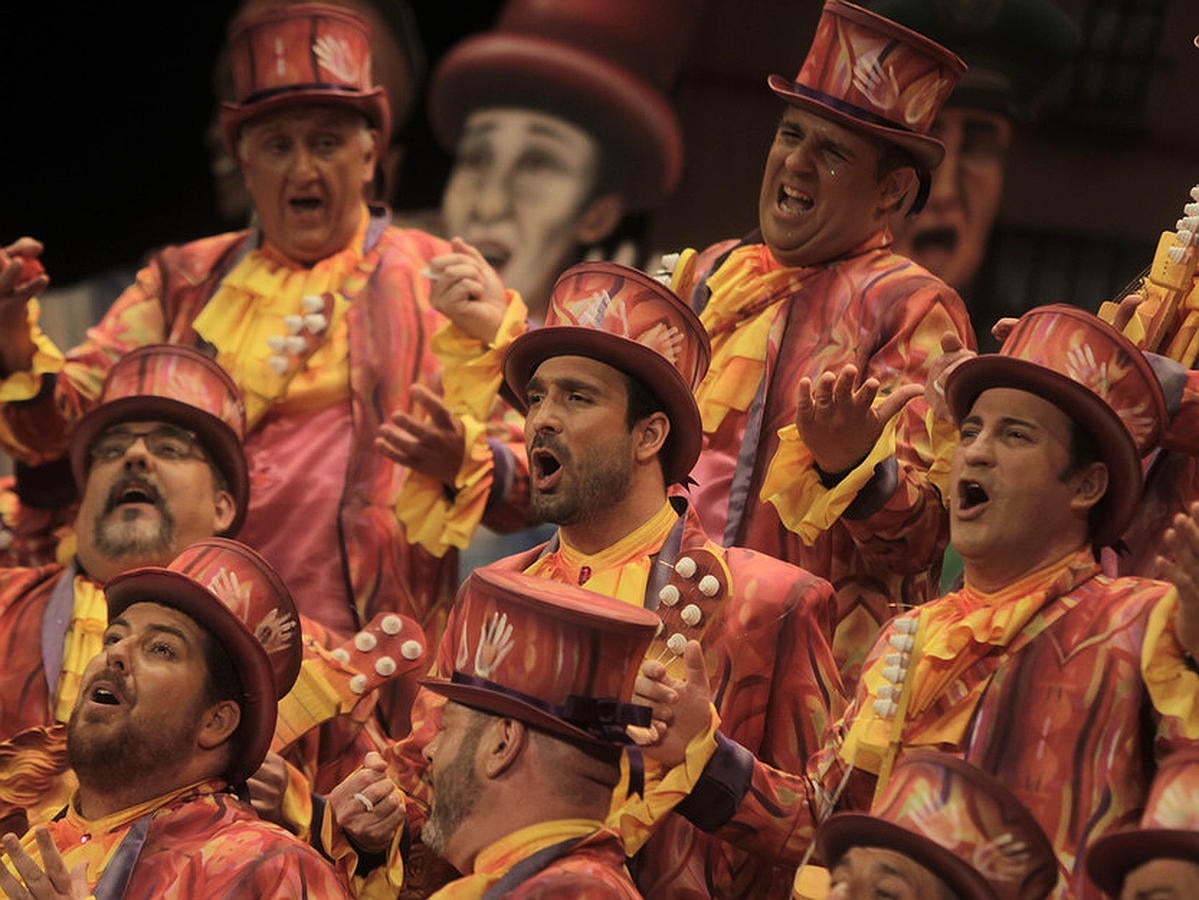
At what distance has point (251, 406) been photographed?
5781 mm

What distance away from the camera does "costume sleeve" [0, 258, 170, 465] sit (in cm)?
586

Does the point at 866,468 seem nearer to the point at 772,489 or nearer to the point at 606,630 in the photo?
the point at 772,489

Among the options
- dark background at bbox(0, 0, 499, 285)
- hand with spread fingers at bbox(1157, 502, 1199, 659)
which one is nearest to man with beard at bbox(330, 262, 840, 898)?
hand with spread fingers at bbox(1157, 502, 1199, 659)

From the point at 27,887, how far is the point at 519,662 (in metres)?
0.84

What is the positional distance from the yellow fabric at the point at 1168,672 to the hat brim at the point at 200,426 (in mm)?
2172

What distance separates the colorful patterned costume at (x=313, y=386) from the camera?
568 centimetres

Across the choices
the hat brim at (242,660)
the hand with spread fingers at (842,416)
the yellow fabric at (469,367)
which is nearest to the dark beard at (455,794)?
the hat brim at (242,660)

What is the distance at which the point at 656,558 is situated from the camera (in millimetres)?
4512

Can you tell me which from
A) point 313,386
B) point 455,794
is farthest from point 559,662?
point 313,386

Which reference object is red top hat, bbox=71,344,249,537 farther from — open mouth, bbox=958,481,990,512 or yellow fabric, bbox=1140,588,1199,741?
yellow fabric, bbox=1140,588,1199,741

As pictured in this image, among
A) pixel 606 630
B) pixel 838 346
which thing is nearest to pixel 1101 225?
pixel 838 346

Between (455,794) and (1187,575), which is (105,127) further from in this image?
(1187,575)

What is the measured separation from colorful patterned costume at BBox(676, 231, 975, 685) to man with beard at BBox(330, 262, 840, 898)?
24 cm

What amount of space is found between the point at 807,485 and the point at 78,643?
1.49 meters
